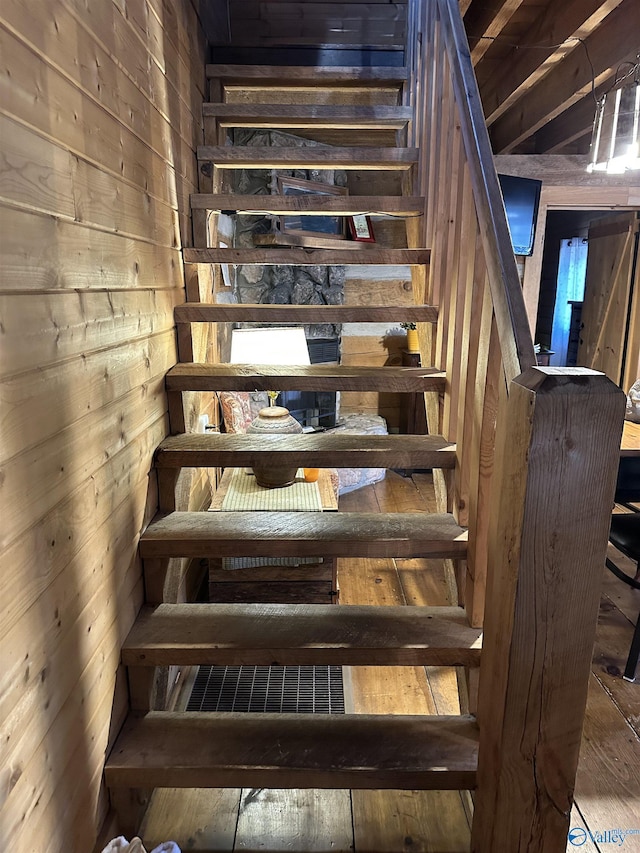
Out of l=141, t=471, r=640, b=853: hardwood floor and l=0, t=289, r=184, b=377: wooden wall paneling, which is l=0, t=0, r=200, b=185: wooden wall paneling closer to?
l=0, t=289, r=184, b=377: wooden wall paneling

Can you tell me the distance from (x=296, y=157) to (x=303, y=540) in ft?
4.95

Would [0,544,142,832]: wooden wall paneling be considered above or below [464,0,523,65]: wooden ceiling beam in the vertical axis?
below

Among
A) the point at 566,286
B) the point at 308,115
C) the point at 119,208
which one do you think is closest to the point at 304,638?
the point at 119,208

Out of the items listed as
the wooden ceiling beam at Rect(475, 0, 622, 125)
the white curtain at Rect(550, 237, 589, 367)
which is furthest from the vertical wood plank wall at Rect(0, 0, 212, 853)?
the white curtain at Rect(550, 237, 589, 367)

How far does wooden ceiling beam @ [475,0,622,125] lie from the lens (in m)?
2.42

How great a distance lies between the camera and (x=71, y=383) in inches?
43.4

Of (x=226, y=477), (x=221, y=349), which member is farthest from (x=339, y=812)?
(x=221, y=349)

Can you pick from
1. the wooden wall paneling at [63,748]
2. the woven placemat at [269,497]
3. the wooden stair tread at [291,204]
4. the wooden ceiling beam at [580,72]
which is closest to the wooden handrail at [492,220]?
the wooden stair tread at [291,204]

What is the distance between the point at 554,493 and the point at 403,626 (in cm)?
72

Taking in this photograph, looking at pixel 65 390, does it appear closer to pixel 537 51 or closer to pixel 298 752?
pixel 298 752

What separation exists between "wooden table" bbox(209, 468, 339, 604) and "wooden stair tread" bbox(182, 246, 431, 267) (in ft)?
3.09

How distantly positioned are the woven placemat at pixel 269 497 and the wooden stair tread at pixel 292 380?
23.6 inches

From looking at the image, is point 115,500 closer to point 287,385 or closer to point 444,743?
point 287,385

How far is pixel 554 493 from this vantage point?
A: 2.91 feet
